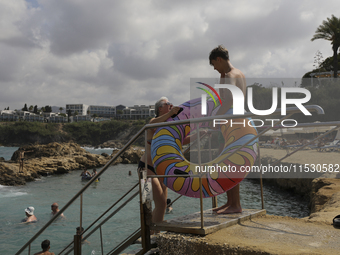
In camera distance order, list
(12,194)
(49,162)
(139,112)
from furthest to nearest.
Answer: (139,112) < (49,162) < (12,194)

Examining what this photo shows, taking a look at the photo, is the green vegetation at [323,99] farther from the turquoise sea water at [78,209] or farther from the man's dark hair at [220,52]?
the man's dark hair at [220,52]

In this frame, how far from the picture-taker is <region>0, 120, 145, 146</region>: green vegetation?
10744 centimetres

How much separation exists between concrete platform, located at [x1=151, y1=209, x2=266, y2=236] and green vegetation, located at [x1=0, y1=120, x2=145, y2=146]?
102716mm

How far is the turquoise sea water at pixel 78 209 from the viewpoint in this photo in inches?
422

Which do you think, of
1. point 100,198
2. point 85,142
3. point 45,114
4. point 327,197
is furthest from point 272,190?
point 45,114

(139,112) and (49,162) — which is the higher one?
(139,112)

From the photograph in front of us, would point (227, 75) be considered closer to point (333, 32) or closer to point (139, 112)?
point (333, 32)

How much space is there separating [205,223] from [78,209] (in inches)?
578

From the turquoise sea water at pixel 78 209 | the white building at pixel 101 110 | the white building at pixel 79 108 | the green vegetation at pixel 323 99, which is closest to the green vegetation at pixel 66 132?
the white building at pixel 79 108

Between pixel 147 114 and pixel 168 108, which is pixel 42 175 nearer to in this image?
pixel 168 108

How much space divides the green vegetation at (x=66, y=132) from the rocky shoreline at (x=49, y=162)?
227ft

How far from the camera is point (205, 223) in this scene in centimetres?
287

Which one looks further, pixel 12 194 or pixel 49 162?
pixel 49 162
